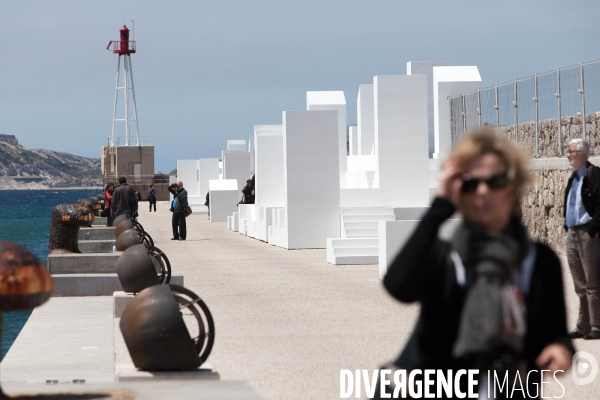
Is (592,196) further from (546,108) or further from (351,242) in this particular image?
(546,108)

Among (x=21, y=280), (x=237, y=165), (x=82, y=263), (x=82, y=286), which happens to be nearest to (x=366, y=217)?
(x=82, y=263)

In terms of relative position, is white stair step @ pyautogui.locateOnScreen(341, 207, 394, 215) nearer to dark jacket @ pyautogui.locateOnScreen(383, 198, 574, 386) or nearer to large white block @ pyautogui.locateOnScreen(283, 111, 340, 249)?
large white block @ pyautogui.locateOnScreen(283, 111, 340, 249)

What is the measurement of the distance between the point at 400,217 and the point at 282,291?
27.8 feet

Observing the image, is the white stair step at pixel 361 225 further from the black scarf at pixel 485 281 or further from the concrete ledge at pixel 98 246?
the black scarf at pixel 485 281

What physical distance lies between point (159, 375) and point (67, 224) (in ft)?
29.8

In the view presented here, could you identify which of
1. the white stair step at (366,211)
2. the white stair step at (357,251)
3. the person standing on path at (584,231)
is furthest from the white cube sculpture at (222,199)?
the person standing on path at (584,231)

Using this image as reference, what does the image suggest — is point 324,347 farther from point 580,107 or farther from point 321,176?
point 321,176

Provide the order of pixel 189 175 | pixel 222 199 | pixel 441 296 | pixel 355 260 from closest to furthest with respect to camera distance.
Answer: pixel 441 296, pixel 355 260, pixel 222 199, pixel 189 175

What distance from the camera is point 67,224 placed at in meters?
14.4

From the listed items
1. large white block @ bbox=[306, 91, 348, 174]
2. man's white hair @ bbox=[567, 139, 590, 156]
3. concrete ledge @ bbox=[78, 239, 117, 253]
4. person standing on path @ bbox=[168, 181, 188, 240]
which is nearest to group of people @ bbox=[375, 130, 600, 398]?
man's white hair @ bbox=[567, 139, 590, 156]

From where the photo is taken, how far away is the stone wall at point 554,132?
16.8 meters

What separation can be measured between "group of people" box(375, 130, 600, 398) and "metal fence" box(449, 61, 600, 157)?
38.7ft

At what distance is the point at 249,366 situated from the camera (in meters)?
7.40

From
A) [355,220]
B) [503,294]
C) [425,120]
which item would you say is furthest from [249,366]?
[425,120]
